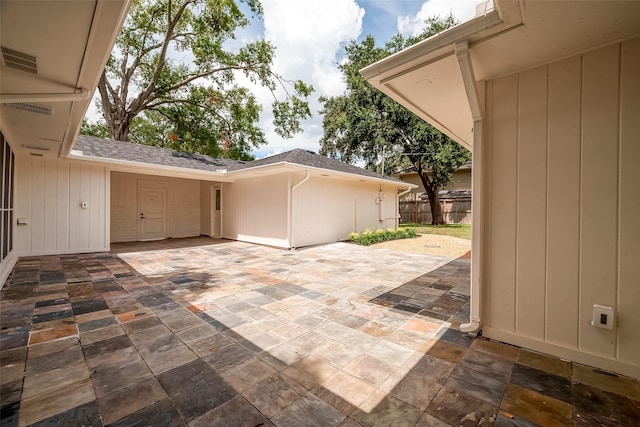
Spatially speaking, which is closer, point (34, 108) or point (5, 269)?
point (34, 108)

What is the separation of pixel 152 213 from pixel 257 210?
4.35 meters

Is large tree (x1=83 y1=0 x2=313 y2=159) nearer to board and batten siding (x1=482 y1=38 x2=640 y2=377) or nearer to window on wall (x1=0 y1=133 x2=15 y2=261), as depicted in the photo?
window on wall (x1=0 y1=133 x2=15 y2=261)

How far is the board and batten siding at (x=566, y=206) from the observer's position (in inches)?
76.2

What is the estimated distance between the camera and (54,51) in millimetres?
2328

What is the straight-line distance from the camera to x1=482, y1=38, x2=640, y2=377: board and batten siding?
1.93 meters

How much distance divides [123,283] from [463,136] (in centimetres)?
614

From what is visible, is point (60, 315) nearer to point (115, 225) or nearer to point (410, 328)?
point (410, 328)

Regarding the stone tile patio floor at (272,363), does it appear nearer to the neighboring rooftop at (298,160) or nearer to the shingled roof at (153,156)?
the shingled roof at (153,156)

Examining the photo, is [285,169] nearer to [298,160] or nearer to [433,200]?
[298,160]

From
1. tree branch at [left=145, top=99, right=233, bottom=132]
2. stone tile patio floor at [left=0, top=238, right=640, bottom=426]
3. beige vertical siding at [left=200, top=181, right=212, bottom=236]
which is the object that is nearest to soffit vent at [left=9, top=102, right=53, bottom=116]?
stone tile patio floor at [left=0, top=238, right=640, bottom=426]

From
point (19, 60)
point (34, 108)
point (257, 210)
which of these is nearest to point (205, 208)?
point (257, 210)

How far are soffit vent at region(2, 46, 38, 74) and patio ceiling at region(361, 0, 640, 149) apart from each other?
3061 mm

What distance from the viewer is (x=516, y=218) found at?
2398mm

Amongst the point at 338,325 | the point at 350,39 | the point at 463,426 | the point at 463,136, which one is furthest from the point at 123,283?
the point at 350,39
